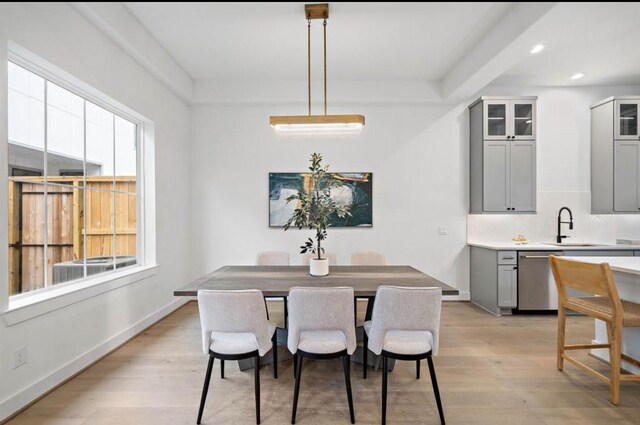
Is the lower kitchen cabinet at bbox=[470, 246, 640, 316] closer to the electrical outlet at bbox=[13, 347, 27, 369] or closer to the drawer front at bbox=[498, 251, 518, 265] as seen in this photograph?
the drawer front at bbox=[498, 251, 518, 265]

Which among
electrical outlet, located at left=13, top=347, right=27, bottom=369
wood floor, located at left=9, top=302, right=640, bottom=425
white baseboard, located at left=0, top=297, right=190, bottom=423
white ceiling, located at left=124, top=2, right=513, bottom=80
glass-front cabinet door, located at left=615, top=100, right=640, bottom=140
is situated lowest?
wood floor, located at left=9, top=302, right=640, bottom=425

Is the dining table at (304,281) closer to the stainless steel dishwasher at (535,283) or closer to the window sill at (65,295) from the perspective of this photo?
the window sill at (65,295)

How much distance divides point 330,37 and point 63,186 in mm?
2885

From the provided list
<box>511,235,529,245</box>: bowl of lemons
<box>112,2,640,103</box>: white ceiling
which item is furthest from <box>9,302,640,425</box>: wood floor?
<box>112,2,640,103</box>: white ceiling

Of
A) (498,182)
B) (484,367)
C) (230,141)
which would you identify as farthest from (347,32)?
(484,367)

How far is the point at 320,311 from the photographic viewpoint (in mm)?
2061

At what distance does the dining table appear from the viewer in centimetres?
241

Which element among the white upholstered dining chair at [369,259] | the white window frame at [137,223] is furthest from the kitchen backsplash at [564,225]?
the white window frame at [137,223]

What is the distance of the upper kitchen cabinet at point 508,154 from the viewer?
4.52 m

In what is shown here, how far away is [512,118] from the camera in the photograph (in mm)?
4527

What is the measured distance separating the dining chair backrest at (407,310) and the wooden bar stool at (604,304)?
1.24 metres

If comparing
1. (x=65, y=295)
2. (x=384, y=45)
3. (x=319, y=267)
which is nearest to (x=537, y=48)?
(x=384, y=45)

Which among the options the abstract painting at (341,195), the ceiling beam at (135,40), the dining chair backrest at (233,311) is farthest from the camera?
the abstract painting at (341,195)

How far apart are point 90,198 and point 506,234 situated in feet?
16.8
